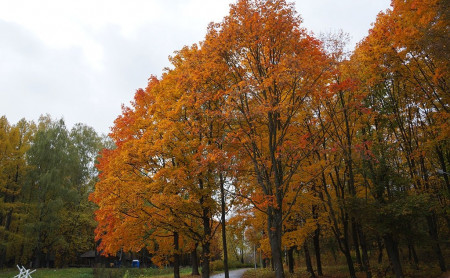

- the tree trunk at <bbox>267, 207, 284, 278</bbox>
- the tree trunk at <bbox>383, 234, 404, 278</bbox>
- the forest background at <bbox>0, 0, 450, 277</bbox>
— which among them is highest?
the forest background at <bbox>0, 0, 450, 277</bbox>

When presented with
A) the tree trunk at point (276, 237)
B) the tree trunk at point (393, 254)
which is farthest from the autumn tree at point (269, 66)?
the tree trunk at point (393, 254)

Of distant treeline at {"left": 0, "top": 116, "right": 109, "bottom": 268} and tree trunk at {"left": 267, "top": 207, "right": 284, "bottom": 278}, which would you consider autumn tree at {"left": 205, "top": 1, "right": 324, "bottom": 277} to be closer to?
tree trunk at {"left": 267, "top": 207, "right": 284, "bottom": 278}

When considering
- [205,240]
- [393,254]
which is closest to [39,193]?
[205,240]

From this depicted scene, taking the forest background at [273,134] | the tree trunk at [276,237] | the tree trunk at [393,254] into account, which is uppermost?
the forest background at [273,134]

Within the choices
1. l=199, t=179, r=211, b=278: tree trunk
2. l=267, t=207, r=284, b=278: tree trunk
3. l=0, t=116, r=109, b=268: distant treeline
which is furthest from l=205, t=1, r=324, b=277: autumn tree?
l=0, t=116, r=109, b=268: distant treeline

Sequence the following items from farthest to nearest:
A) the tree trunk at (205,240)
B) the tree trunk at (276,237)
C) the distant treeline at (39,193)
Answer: the distant treeline at (39,193) → the tree trunk at (205,240) → the tree trunk at (276,237)

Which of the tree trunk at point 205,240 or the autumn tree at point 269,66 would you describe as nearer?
the autumn tree at point 269,66

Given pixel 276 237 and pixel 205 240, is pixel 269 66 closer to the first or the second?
pixel 276 237

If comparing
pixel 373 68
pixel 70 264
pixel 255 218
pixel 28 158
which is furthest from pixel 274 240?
pixel 70 264

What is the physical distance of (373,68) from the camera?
46.2ft

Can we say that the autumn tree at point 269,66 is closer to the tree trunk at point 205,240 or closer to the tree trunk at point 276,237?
the tree trunk at point 276,237

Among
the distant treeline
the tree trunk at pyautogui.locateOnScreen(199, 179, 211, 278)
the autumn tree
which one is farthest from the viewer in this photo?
the distant treeline

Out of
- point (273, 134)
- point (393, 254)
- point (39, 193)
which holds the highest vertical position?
point (39, 193)

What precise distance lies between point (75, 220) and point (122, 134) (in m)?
26.3
